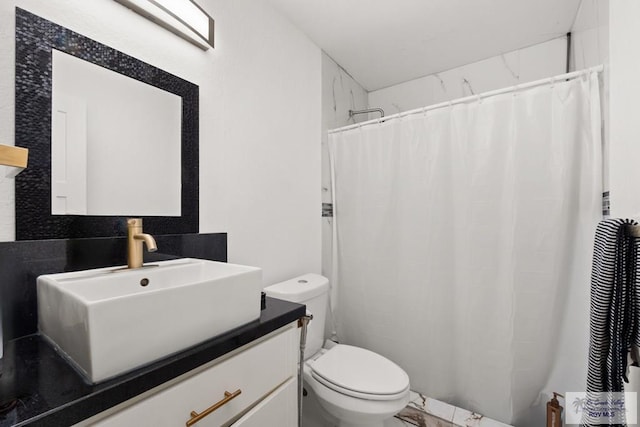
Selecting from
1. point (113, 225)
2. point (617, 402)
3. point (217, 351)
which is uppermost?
point (113, 225)

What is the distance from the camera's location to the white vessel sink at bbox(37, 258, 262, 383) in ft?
1.78

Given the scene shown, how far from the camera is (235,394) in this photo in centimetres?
73

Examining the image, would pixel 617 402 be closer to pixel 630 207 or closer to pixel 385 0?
pixel 630 207

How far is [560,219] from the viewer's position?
1.34 meters

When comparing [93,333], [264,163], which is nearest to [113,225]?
[93,333]

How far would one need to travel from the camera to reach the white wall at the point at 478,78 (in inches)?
73.9

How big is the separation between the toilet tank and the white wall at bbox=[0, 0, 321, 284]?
0.12 metres

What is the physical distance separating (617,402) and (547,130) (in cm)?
112

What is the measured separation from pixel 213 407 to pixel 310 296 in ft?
2.76

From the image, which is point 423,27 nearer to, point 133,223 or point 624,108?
point 624,108

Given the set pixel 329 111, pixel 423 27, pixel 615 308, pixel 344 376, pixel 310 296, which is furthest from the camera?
pixel 329 111

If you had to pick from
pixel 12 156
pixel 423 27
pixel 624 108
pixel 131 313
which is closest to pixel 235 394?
pixel 131 313

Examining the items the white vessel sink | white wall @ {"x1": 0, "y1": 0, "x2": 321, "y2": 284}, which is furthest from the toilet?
the white vessel sink

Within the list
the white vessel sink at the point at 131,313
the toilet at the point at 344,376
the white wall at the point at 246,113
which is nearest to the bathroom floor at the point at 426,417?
the toilet at the point at 344,376
